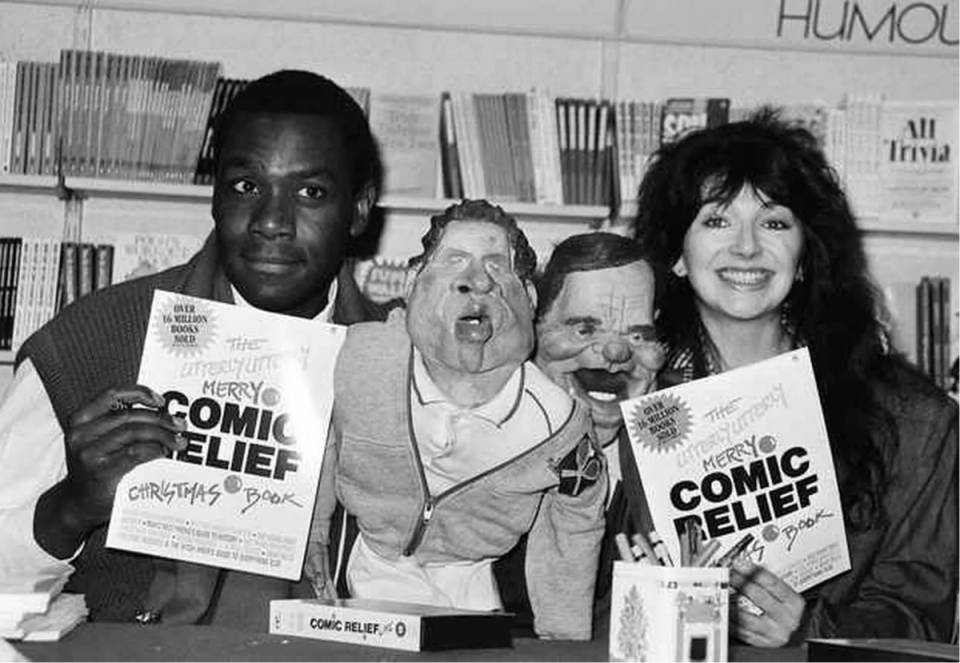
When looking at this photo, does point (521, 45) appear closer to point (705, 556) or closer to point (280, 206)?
point (280, 206)

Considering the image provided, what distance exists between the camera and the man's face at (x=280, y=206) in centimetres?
228

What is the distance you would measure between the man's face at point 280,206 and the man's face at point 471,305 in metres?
0.20

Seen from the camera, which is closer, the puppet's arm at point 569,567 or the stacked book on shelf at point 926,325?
the puppet's arm at point 569,567

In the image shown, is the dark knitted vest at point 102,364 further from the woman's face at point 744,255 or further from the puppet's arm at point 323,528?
the woman's face at point 744,255

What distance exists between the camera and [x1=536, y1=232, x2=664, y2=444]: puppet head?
2346 mm

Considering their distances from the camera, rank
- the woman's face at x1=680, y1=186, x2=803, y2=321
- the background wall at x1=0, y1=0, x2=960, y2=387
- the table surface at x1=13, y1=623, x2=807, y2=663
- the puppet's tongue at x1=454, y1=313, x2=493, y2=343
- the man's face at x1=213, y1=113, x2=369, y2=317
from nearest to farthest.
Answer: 1. the table surface at x1=13, y1=623, x2=807, y2=663
2. the puppet's tongue at x1=454, y1=313, x2=493, y2=343
3. the man's face at x1=213, y1=113, x2=369, y2=317
4. the woman's face at x1=680, y1=186, x2=803, y2=321
5. the background wall at x1=0, y1=0, x2=960, y2=387

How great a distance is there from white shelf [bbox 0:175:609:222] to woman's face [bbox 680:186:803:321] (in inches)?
46.5

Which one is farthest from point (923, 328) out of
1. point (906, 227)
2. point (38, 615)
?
point (38, 615)

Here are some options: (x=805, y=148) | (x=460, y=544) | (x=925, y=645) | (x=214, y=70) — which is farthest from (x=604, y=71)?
(x=925, y=645)

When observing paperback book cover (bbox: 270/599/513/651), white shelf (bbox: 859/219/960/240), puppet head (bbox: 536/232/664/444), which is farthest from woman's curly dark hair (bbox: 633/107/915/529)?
white shelf (bbox: 859/219/960/240)

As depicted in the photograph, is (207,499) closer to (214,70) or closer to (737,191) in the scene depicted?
(737,191)

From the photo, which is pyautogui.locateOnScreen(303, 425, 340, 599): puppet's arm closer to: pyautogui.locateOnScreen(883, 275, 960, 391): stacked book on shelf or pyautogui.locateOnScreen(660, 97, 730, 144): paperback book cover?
pyautogui.locateOnScreen(660, 97, 730, 144): paperback book cover

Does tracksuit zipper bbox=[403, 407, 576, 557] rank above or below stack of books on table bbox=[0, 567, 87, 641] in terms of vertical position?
above

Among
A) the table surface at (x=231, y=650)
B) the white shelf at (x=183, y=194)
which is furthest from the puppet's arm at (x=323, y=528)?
the white shelf at (x=183, y=194)
